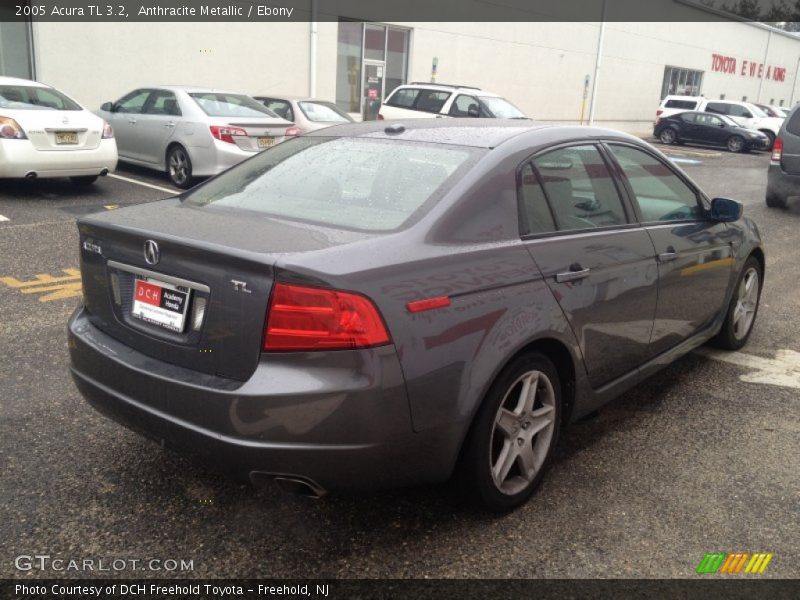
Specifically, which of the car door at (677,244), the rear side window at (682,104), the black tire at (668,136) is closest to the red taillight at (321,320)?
the car door at (677,244)

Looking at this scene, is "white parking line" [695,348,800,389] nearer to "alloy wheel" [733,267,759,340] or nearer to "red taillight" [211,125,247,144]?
"alloy wheel" [733,267,759,340]

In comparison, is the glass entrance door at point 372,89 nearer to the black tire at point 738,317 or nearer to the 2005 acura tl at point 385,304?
the black tire at point 738,317

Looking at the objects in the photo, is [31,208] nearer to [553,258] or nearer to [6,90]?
[6,90]

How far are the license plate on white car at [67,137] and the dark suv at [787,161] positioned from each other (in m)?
9.73

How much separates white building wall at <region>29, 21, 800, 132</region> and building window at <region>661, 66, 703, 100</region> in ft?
1.32

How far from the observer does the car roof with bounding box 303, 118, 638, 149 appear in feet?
10.9

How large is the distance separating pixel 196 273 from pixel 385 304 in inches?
26.4

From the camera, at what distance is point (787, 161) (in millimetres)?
11508

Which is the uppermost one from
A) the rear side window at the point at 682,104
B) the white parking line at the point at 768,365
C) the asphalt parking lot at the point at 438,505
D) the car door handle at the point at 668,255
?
the car door handle at the point at 668,255

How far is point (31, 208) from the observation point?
9.08 meters

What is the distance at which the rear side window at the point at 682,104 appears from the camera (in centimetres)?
2898

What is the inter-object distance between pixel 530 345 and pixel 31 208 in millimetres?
7945

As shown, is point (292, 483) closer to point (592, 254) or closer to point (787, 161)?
point (592, 254)

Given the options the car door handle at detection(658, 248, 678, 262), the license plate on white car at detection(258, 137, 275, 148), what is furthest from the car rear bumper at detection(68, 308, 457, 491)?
the license plate on white car at detection(258, 137, 275, 148)
